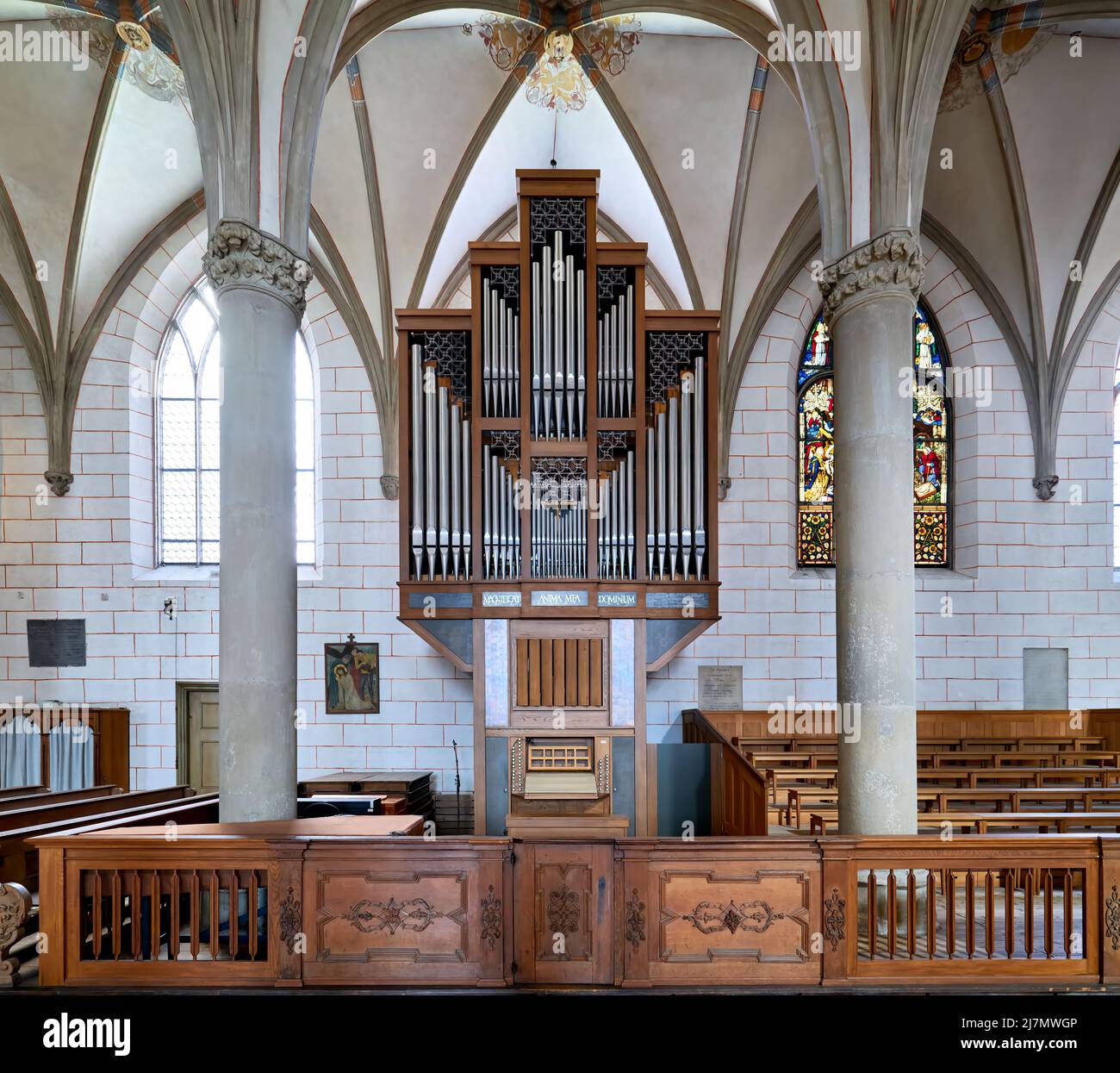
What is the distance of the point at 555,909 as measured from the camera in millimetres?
4938

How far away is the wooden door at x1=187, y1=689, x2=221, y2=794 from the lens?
1324 cm

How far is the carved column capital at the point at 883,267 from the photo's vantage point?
22.0 ft

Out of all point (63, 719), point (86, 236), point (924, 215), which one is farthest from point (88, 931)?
point (924, 215)

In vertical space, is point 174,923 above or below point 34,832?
below

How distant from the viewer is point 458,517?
938 cm

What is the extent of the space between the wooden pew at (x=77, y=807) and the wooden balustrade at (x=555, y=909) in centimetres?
172

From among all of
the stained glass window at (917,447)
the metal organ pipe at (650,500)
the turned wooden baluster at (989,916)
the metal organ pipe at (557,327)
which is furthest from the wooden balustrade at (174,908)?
the stained glass window at (917,447)

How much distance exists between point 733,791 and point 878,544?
2855 mm

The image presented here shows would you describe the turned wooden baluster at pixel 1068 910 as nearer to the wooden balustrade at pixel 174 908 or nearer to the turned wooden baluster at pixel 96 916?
the wooden balustrade at pixel 174 908

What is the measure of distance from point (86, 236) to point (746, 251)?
952cm

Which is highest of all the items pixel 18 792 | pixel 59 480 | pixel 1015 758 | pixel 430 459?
pixel 59 480

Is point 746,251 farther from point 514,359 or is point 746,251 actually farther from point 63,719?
point 63,719

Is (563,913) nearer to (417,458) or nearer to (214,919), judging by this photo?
(214,919)

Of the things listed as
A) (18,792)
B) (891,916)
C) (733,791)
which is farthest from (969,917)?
(18,792)
